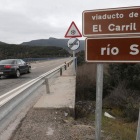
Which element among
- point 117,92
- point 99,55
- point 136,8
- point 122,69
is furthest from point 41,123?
point 122,69

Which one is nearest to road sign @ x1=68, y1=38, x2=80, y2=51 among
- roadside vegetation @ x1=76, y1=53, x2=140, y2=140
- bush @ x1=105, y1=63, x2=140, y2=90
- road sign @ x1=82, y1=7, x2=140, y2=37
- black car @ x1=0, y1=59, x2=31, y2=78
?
roadside vegetation @ x1=76, y1=53, x2=140, y2=140

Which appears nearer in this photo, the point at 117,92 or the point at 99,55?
the point at 99,55

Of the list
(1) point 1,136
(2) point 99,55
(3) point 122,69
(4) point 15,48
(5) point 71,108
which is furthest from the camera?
(4) point 15,48

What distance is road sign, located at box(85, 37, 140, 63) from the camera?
1896 mm

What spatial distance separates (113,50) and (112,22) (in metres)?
0.39

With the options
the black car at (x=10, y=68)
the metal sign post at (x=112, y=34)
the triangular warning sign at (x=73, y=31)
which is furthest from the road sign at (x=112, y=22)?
the black car at (x=10, y=68)

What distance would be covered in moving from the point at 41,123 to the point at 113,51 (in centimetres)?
220

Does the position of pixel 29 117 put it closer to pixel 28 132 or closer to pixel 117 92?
pixel 28 132

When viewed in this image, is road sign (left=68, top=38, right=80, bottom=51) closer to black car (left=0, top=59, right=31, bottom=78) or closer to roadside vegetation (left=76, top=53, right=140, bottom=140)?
roadside vegetation (left=76, top=53, right=140, bottom=140)

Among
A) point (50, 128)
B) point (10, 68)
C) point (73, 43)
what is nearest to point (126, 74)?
point (73, 43)

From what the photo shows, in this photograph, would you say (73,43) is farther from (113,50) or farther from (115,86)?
(115,86)

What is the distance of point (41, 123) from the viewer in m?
3.11

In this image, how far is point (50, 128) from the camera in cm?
291

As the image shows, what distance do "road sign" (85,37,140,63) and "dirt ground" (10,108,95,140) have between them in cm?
155
